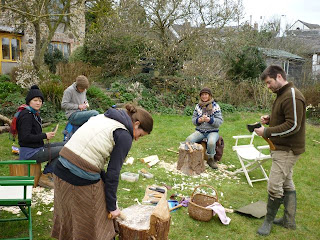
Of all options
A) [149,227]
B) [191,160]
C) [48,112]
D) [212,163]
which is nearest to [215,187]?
[191,160]

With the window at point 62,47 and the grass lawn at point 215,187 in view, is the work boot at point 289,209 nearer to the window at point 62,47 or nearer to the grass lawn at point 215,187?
the grass lawn at point 215,187

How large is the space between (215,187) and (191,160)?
0.71 metres

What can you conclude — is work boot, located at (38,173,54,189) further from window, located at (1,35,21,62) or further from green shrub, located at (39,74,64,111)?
window, located at (1,35,21,62)

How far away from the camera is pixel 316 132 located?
A: 9.53 m

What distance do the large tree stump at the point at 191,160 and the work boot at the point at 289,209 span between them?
6.31 ft

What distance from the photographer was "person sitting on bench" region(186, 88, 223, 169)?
5.85m

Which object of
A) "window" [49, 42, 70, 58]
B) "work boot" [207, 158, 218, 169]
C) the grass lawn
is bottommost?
the grass lawn

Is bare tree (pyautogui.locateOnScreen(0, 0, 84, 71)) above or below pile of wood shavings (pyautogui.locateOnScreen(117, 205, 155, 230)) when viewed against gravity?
above

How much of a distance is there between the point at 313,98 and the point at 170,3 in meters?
6.97

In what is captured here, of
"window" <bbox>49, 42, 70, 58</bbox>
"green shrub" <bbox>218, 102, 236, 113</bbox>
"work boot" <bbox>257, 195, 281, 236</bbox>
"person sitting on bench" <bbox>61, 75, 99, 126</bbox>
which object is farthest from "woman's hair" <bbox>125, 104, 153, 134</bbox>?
"window" <bbox>49, 42, 70, 58</bbox>

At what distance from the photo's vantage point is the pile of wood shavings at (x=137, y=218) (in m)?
2.79

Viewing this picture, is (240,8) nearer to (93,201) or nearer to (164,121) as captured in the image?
(164,121)

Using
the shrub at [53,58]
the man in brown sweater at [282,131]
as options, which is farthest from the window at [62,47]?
the man in brown sweater at [282,131]

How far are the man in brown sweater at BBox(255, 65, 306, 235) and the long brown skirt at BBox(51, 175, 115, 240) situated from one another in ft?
6.91
